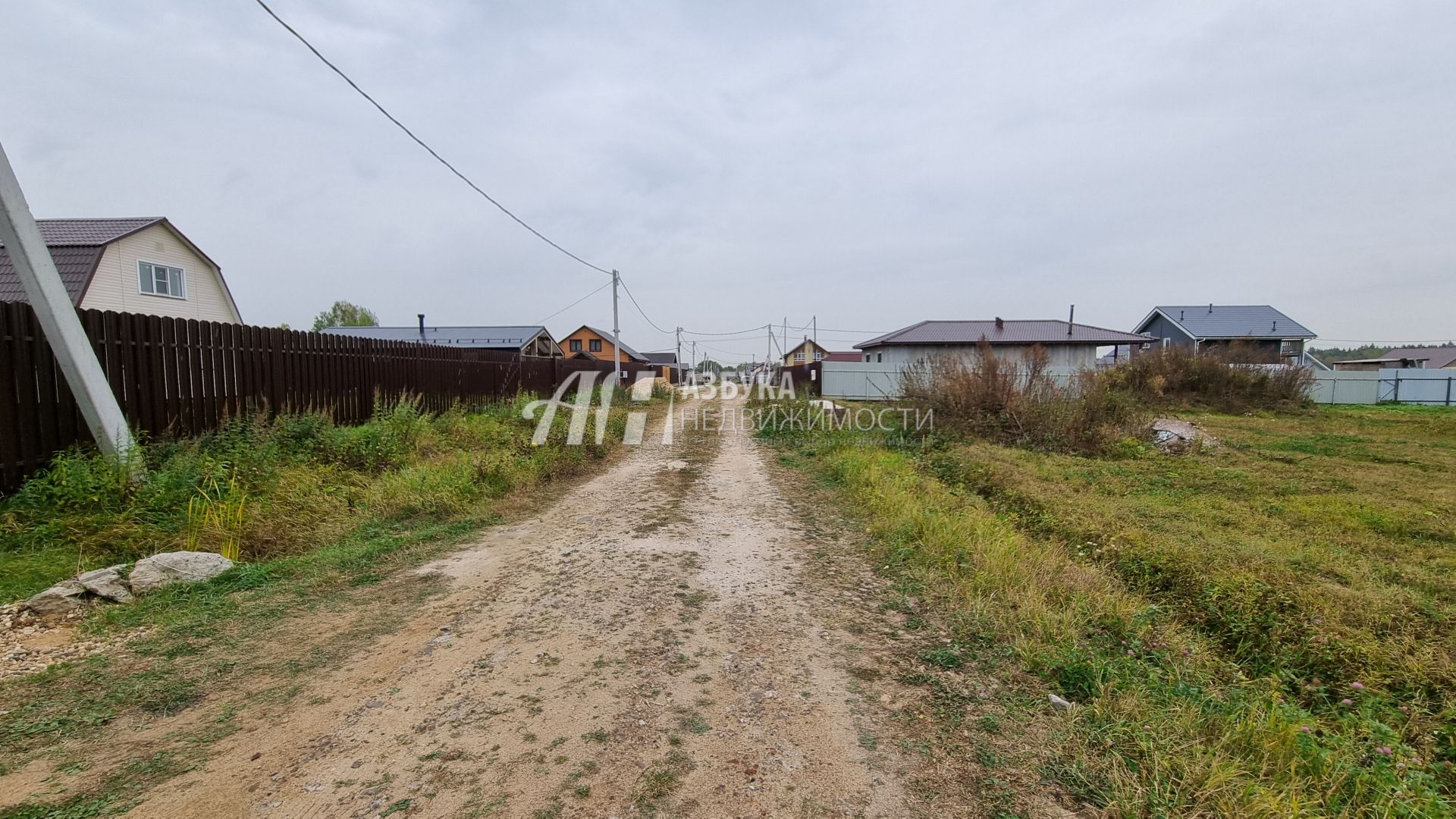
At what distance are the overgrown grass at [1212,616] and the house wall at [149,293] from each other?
17.0 metres

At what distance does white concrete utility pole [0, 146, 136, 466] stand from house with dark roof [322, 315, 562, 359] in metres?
31.2

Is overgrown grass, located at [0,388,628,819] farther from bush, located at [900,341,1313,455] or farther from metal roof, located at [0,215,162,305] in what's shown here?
metal roof, located at [0,215,162,305]

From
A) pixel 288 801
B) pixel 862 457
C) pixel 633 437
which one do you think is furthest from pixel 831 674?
pixel 633 437

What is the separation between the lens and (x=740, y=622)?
339cm

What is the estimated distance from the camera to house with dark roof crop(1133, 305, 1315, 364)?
33.8 m

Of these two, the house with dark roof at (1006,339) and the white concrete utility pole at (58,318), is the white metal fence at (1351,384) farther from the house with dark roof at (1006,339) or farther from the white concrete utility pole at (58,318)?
the white concrete utility pole at (58,318)

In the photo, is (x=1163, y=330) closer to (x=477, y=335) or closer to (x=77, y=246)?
(x=477, y=335)

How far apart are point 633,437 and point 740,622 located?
8.95m

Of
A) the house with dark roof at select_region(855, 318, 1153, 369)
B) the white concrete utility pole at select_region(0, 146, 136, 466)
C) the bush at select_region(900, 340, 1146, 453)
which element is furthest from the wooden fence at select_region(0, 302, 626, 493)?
Answer: the house with dark roof at select_region(855, 318, 1153, 369)

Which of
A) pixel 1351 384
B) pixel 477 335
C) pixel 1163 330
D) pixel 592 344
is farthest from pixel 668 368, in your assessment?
pixel 1351 384

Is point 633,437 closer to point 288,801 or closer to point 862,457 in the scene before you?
point 862,457

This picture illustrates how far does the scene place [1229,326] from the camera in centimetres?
3575

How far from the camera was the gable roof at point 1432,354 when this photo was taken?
182ft

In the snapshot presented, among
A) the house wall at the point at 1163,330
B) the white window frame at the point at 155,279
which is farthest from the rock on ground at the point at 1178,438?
the house wall at the point at 1163,330
